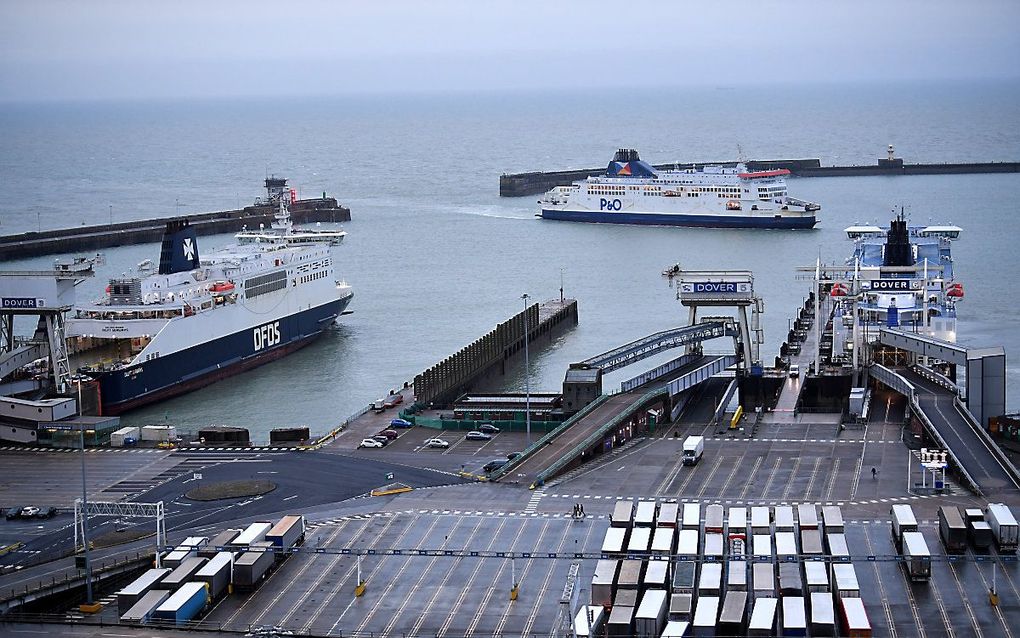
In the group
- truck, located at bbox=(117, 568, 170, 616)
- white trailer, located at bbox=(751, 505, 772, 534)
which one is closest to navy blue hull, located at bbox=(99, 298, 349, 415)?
truck, located at bbox=(117, 568, 170, 616)

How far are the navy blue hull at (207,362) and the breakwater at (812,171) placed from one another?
6926 centimetres

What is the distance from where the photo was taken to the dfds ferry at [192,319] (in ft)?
204

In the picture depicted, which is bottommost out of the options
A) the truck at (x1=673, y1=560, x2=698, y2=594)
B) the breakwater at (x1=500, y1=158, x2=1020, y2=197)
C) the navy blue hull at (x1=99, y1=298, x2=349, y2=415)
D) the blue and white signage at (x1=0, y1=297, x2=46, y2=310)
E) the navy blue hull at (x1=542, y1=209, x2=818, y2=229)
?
the truck at (x1=673, y1=560, x2=698, y2=594)

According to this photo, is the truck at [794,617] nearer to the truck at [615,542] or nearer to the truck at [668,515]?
the truck at [615,542]

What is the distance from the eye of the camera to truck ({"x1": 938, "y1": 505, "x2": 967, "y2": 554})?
121 feet

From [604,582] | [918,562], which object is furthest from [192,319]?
[918,562]

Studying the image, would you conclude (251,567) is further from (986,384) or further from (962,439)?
(986,384)

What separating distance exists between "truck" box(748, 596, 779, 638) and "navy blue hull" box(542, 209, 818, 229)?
272 feet

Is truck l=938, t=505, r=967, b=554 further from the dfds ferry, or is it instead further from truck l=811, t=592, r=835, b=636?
the dfds ferry

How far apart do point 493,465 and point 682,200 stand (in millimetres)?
77546

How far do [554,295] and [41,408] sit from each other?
36.5 meters

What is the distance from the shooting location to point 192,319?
65.1 m

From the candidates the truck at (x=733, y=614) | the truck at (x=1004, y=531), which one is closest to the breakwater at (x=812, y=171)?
the truck at (x=1004, y=531)

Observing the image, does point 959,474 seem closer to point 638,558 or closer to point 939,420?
point 939,420
